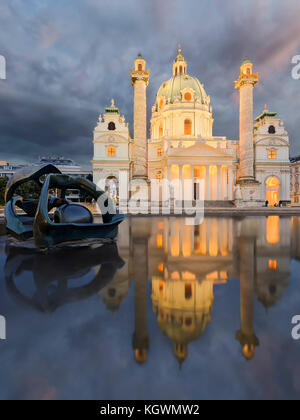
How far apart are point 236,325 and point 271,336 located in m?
0.45

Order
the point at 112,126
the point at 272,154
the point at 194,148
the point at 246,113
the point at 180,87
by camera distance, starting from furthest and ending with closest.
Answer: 1. the point at 180,87
2. the point at 272,154
3. the point at 112,126
4. the point at 194,148
5. the point at 246,113

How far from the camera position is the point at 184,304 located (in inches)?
149

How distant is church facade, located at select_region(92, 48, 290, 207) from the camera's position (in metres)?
38.7

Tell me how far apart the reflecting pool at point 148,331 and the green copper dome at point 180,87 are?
56.2 metres

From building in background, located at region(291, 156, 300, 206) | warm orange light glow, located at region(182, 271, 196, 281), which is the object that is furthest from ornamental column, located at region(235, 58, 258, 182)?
warm orange light glow, located at region(182, 271, 196, 281)

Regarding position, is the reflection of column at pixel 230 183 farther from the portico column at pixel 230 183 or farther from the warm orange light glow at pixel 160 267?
the warm orange light glow at pixel 160 267

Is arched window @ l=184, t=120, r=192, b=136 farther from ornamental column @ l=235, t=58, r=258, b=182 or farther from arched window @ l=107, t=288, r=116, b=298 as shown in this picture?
arched window @ l=107, t=288, r=116, b=298

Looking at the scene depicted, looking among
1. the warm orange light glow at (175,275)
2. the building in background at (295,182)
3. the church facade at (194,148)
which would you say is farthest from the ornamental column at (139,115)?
the building in background at (295,182)

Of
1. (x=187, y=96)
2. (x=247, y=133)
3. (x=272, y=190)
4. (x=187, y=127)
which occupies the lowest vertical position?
(x=272, y=190)

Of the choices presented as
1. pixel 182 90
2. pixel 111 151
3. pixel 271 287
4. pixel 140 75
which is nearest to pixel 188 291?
pixel 271 287

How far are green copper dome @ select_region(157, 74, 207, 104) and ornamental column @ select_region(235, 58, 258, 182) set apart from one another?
1492cm

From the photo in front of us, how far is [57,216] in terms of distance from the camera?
7.73m

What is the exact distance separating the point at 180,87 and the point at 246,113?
22.0 m

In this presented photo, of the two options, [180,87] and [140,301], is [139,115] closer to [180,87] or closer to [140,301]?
[180,87]
